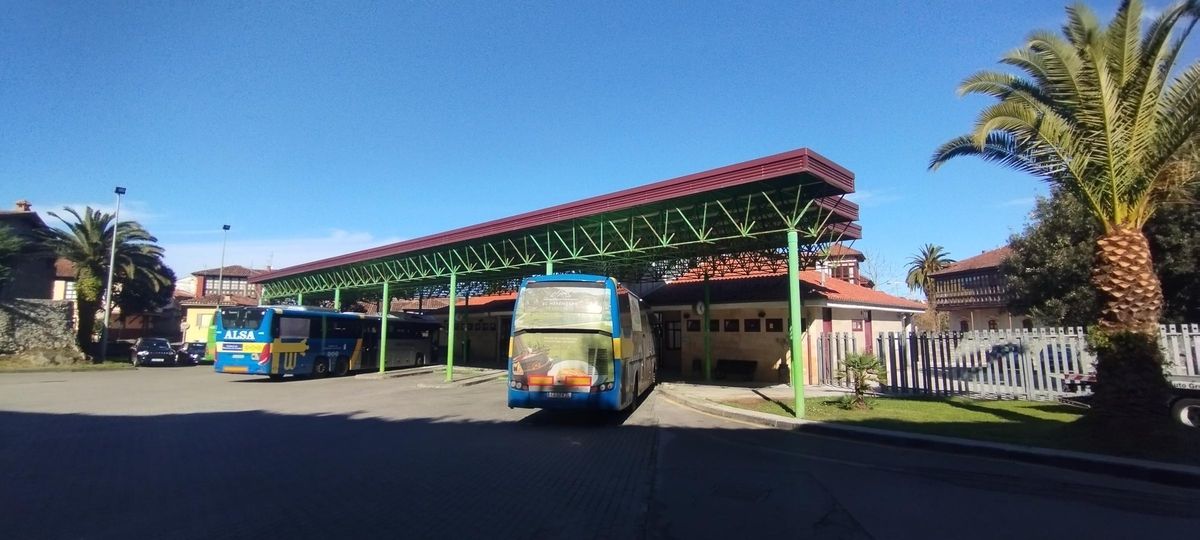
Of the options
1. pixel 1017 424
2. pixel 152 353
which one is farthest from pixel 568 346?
pixel 152 353

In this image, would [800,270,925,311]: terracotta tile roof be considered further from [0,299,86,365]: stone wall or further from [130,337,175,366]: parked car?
[130,337,175,366]: parked car

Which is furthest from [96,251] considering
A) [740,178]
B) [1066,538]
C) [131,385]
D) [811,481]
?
[1066,538]

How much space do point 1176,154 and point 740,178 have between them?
25.7ft

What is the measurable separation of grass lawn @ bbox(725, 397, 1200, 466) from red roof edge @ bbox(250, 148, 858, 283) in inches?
210

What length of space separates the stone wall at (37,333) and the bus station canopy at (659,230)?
13508mm

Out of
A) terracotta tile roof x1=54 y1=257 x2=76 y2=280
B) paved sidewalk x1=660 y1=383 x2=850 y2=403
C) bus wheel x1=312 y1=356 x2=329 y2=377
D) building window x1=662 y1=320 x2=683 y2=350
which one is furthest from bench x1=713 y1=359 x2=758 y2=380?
terracotta tile roof x1=54 y1=257 x2=76 y2=280

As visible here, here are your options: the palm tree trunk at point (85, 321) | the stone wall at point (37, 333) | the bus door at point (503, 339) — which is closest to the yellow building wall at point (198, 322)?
the palm tree trunk at point (85, 321)

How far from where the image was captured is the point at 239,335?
2341 cm

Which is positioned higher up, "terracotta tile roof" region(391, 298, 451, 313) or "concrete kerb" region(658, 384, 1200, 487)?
"terracotta tile roof" region(391, 298, 451, 313)

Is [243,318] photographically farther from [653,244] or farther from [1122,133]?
[1122,133]

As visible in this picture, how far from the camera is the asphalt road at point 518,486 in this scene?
544 cm

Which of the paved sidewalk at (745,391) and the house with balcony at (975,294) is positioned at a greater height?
the house with balcony at (975,294)

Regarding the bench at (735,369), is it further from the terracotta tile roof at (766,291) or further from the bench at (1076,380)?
the bench at (1076,380)

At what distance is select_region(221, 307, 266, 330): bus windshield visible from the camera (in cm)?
2325
